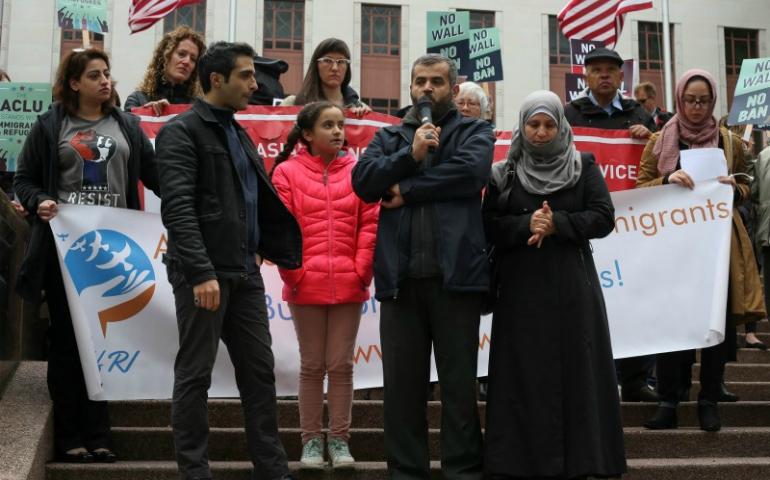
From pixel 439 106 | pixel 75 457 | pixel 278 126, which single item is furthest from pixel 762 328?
pixel 75 457

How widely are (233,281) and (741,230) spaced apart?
3158 mm

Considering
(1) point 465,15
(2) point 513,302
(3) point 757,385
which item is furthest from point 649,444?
(1) point 465,15

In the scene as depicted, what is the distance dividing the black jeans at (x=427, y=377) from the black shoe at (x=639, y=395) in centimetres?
200

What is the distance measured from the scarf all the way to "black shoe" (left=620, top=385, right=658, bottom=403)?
1319mm

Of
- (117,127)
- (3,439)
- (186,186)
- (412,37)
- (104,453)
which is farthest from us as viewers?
(412,37)

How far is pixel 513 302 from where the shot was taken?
5.04m

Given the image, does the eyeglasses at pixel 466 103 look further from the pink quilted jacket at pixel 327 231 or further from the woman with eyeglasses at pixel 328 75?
→ the pink quilted jacket at pixel 327 231

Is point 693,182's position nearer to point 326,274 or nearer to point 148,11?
point 326,274

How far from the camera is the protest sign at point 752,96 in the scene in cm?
935

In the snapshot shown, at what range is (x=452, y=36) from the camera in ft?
37.2

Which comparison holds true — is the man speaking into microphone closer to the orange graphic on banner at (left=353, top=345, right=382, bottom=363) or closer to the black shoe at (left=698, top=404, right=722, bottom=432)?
the orange graphic on banner at (left=353, top=345, right=382, bottom=363)

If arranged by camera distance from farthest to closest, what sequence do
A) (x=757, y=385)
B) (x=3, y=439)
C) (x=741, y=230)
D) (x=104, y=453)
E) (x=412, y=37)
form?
(x=412, y=37)
(x=757, y=385)
(x=741, y=230)
(x=104, y=453)
(x=3, y=439)

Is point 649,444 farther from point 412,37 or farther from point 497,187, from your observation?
point 412,37

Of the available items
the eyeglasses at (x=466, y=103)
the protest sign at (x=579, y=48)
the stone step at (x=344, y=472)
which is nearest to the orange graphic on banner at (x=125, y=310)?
the stone step at (x=344, y=472)
